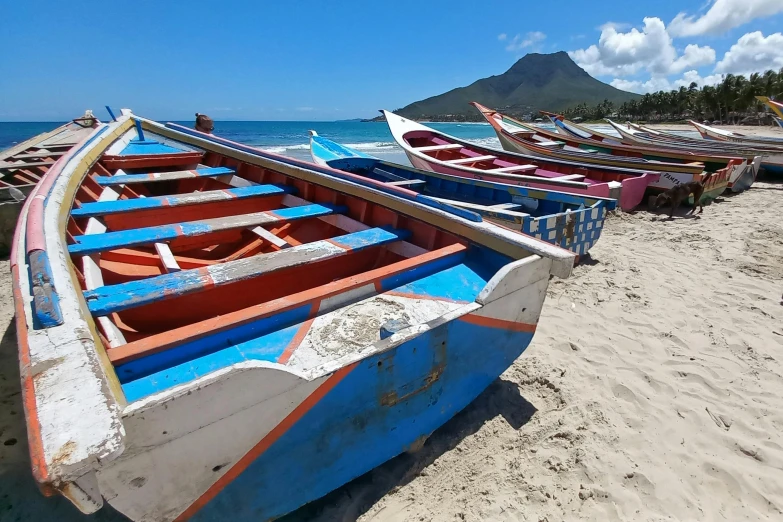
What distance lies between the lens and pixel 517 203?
4512 millimetres

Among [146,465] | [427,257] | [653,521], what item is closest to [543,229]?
[427,257]

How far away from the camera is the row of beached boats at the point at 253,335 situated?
1079mm

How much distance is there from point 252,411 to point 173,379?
1.12 feet

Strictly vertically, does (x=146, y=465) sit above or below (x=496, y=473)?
above

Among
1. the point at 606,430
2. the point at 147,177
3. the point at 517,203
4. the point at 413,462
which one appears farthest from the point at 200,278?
the point at 517,203

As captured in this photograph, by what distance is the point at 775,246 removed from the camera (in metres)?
5.11

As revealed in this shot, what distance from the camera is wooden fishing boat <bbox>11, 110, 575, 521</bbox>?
3.49ft

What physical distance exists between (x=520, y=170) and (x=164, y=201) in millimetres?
5189

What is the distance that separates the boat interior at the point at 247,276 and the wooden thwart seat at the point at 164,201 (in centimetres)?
1

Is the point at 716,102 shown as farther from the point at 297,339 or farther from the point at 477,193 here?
the point at 297,339

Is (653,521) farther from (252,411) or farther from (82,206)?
(82,206)

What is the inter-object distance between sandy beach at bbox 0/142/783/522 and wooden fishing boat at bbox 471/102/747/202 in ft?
10.9

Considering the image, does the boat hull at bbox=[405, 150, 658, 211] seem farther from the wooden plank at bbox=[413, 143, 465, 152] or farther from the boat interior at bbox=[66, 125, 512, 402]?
the boat interior at bbox=[66, 125, 512, 402]

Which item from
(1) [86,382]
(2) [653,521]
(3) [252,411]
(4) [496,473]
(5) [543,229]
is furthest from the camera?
(5) [543,229]
